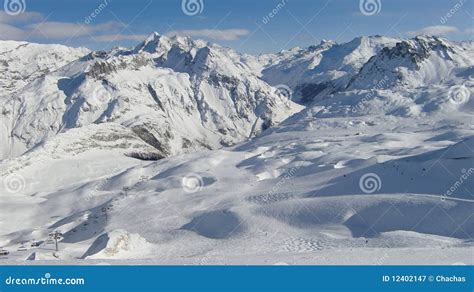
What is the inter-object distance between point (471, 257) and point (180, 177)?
2399 inches

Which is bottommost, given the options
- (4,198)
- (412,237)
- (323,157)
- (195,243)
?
(412,237)

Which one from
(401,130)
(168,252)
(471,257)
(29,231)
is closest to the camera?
(471,257)

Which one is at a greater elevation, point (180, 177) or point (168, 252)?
point (180, 177)

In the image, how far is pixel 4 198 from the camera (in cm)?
10588

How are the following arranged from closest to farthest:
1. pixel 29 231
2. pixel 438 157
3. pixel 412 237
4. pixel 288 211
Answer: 1. pixel 412 237
2. pixel 288 211
3. pixel 438 157
4. pixel 29 231

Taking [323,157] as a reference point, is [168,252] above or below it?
below

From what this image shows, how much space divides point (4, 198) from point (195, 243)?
72213 millimetres

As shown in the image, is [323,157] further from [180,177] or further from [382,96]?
[382,96]

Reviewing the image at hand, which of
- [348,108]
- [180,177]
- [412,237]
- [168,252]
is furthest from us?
[348,108]

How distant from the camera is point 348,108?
179 meters

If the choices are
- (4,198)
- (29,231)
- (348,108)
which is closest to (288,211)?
(29,231)

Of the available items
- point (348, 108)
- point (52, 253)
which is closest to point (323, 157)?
point (52, 253)

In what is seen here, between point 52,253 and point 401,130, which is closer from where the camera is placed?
point 52,253

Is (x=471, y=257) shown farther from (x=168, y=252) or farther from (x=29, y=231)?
(x=29, y=231)
